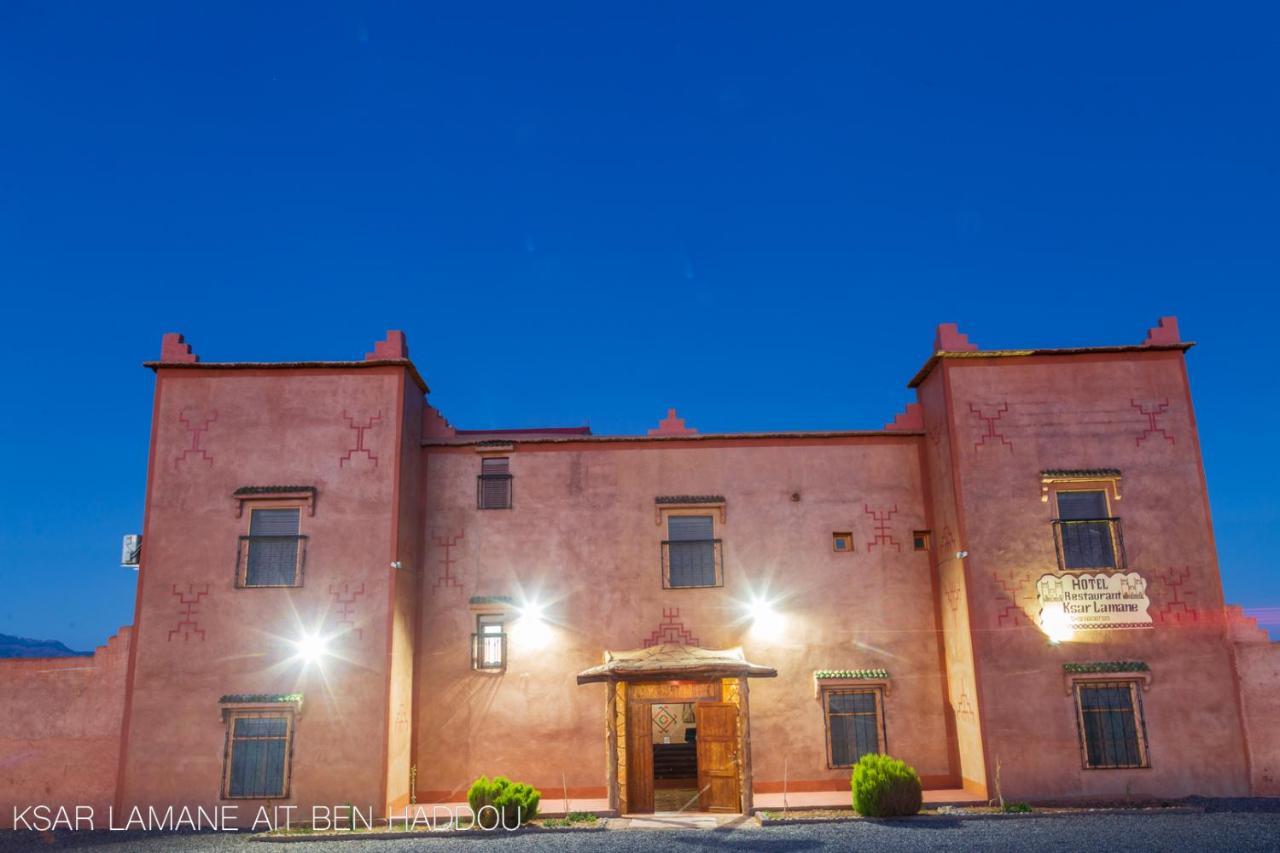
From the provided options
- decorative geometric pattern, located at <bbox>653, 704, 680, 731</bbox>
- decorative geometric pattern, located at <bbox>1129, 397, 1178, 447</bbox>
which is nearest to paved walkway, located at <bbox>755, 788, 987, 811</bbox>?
decorative geometric pattern, located at <bbox>1129, 397, 1178, 447</bbox>

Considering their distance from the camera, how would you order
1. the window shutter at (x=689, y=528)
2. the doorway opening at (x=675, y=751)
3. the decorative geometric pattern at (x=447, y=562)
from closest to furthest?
the decorative geometric pattern at (x=447, y=562)
the window shutter at (x=689, y=528)
the doorway opening at (x=675, y=751)

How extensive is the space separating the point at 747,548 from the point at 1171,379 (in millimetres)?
8181

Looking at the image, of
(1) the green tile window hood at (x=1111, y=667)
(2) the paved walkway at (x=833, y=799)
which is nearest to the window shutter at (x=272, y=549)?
(2) the paved walkway at (x=833, y=799)

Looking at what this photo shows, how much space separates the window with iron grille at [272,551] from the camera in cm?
1617

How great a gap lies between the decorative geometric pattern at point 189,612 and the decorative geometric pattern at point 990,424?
13647mm

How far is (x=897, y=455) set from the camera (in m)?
18.2

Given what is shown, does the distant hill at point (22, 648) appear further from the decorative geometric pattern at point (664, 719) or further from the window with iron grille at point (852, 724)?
the window with iron grille at point (852, 724)

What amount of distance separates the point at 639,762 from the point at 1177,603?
31.1 ft

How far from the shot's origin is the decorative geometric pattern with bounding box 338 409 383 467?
16.6 m

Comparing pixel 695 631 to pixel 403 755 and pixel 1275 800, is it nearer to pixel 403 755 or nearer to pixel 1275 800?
pixel 403 755

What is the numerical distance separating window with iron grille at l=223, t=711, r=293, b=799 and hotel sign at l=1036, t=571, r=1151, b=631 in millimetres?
12756

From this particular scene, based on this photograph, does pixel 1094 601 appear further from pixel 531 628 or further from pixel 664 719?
pixel 664 719

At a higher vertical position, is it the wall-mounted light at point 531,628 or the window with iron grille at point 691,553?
the window with iron grille at point 691,553

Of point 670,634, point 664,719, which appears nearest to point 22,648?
point 664,719
